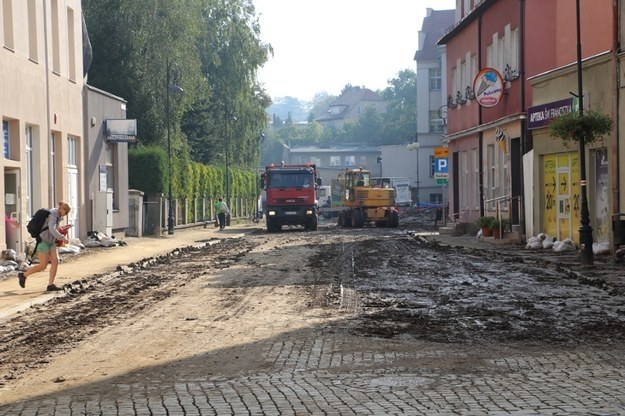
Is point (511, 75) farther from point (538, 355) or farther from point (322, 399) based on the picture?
point (322, 399)

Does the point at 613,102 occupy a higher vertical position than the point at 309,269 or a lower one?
higher

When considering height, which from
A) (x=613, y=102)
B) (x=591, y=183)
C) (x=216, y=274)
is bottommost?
(x=216, y=274)

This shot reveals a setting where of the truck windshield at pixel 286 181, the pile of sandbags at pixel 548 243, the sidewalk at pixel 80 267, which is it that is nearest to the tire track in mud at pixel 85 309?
the sidewalk at pixel 80 267

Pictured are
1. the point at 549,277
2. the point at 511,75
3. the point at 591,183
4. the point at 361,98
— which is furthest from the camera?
the point at 361,98

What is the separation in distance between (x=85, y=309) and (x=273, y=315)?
321 cm

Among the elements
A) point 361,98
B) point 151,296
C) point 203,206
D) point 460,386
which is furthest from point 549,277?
point 361,98

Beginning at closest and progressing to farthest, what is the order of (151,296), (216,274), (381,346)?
(381,346) → (151,296) → (216,274)

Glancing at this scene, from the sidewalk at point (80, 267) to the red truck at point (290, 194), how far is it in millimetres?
9501

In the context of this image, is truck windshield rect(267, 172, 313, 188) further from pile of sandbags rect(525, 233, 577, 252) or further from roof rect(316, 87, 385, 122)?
roof rect(316, 87, 385, 122)

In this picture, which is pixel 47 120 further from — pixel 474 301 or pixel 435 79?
pixel 435 79

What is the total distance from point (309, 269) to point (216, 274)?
2.11 meters

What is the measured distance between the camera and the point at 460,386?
29.7ft

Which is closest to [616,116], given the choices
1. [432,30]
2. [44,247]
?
[44,247]

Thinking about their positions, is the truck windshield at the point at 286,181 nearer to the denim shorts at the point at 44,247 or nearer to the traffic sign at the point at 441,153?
the traffic sign at the point at 441,153
